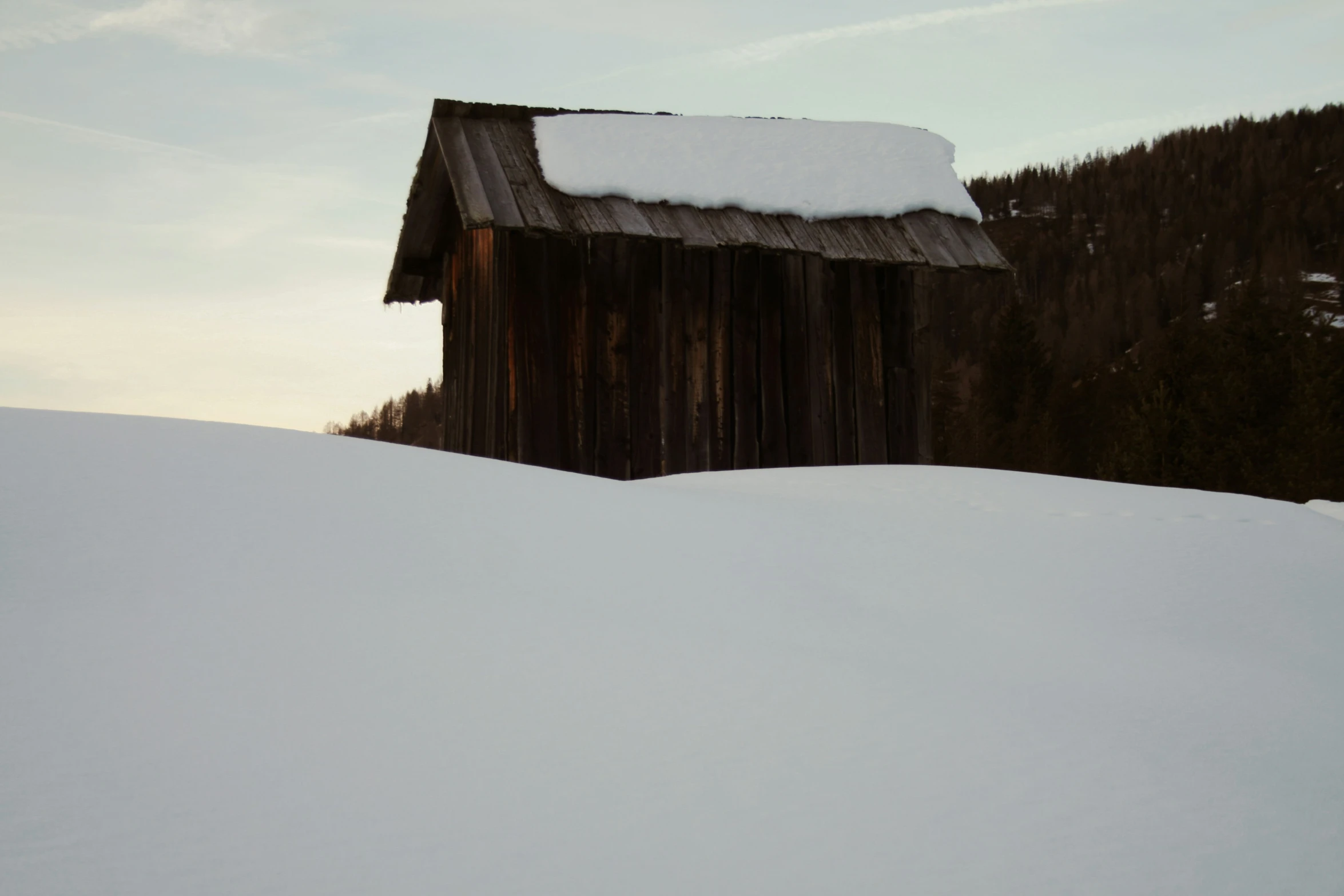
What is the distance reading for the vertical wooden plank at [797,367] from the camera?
26.2 feet

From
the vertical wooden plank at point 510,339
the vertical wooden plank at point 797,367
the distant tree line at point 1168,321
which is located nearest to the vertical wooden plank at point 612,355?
the vertical wooden plank at point 510,339

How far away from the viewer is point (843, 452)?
8.14 m

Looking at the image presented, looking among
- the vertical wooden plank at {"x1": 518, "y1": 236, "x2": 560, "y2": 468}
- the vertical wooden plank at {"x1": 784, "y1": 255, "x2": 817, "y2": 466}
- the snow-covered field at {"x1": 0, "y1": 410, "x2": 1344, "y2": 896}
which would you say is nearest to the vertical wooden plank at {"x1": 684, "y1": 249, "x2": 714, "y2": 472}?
the vertical wooden plank at {"x1": 784, "y1": 255, "x2": 817, "y2": 466}

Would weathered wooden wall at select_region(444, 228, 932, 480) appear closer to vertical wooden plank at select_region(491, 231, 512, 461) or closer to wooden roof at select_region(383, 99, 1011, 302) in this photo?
vertical wooden plank at select_region(491, 231, 512, 461)

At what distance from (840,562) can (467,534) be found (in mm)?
898

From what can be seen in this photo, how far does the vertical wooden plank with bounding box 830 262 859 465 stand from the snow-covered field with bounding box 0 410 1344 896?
16.8ft

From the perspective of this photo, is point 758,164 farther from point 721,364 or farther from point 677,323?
point 721,364

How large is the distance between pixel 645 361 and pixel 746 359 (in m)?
0.75

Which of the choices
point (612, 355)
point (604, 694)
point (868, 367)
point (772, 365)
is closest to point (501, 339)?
point (612, 355)

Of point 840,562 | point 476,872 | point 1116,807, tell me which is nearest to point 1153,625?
point 840,562

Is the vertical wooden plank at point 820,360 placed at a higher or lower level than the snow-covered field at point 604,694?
higher

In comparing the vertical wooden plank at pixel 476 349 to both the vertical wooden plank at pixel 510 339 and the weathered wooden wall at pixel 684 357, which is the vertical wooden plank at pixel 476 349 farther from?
the vertical wooden plank at pixel 510 339

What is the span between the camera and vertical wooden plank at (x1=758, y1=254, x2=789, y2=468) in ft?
25.9

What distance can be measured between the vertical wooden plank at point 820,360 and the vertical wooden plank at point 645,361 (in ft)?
3.75
